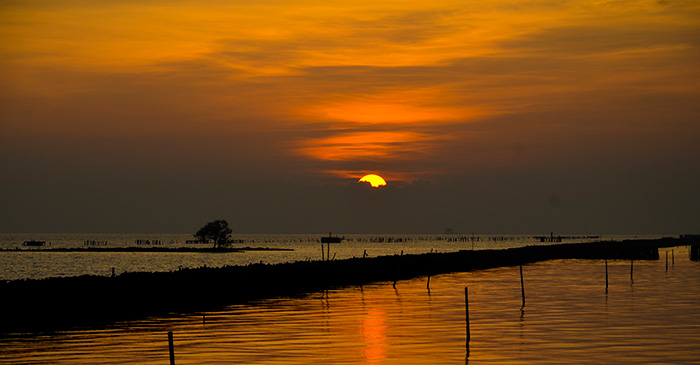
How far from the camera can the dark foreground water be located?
91.5 ft

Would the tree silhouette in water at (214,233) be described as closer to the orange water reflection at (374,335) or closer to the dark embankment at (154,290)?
the dark embankment at (154,290)

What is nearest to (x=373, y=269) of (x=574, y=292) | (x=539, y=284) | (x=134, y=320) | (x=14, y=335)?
(x=539, y=284)

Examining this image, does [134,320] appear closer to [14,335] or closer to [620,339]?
[14,335]

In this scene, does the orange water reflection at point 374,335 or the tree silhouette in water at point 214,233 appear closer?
the orange water reflection at point 374,335

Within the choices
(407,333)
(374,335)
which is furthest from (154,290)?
(407,333)

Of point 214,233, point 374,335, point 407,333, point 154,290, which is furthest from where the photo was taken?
point 214,233

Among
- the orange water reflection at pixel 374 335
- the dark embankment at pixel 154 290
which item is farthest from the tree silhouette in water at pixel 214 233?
the orange water reflection at pixel 374 335

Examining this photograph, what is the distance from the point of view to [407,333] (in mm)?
34062

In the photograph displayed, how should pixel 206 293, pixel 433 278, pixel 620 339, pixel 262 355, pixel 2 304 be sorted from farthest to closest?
pixel 433 278, pixel 206 293, pixel 2 304, pixel 620 339, pixel 262 355

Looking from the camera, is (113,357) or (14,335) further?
(14,335)

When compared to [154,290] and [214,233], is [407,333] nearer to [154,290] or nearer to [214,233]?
[154,290]

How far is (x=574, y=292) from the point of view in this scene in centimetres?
5459

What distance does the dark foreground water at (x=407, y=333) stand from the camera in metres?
27.9

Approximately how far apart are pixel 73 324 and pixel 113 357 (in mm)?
12014
